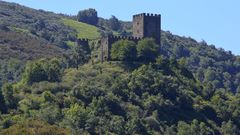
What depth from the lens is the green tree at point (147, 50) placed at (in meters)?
120

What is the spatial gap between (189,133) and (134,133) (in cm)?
757

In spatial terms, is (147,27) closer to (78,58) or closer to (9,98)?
(78,58)

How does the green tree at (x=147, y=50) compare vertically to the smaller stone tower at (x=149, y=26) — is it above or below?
below

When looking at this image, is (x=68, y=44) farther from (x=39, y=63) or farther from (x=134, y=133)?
(x=134, y=133)

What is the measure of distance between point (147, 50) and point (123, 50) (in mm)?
3584

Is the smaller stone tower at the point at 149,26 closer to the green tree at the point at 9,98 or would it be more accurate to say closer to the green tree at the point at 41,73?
the green tree at the point at 41,73

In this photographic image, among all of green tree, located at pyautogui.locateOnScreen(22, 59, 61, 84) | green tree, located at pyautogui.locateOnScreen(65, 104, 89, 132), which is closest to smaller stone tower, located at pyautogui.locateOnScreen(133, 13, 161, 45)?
green tree, located at pyautogui.locateOnScreen(22, 59, 61, 84)

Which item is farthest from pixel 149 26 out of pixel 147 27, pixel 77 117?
pixel 77 117

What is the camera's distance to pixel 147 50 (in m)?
120

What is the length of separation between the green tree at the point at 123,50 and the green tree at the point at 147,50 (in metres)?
0.96

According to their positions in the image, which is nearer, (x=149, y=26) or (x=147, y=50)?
(x=147, y=50)

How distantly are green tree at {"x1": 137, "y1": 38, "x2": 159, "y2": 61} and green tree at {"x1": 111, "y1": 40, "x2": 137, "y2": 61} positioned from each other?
0.96m

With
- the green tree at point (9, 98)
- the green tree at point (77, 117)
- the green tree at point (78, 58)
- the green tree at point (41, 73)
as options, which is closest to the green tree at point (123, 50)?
the green tree at point (78, 58)

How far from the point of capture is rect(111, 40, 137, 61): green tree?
119375 mm
